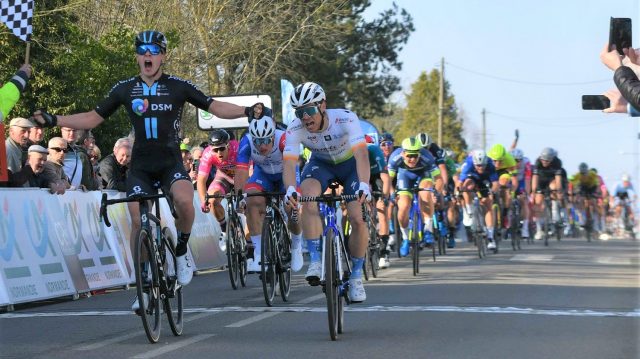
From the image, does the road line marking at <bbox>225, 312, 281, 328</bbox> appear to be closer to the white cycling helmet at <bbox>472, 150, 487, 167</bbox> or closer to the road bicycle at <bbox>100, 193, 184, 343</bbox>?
the road bicycle at <bbox>100, 193, 184, 343</bbox>

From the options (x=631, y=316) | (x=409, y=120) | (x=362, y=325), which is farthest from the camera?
(x=409, y=120)

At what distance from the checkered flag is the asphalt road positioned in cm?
301

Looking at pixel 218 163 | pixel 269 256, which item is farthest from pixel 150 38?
pixel 218 163

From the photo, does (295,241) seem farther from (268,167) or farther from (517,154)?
(517,154)

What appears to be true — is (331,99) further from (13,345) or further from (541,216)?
(13,345)

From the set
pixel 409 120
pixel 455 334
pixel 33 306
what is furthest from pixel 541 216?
pixel 409 120

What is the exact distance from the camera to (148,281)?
10.3 meters

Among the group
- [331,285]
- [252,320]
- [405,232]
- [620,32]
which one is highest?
[620,32]

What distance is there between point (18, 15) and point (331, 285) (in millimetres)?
6417

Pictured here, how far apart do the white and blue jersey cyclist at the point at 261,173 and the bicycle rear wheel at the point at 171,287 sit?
3.51 m

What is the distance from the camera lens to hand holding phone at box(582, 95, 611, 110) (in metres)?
6.79

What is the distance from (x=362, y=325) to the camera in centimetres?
1146

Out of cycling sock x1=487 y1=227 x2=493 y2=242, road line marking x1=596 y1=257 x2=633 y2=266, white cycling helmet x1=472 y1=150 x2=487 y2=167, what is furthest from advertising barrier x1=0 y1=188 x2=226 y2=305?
road line marking x1=596 y1=257 x2=633 y2=266

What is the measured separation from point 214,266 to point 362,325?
941cm
